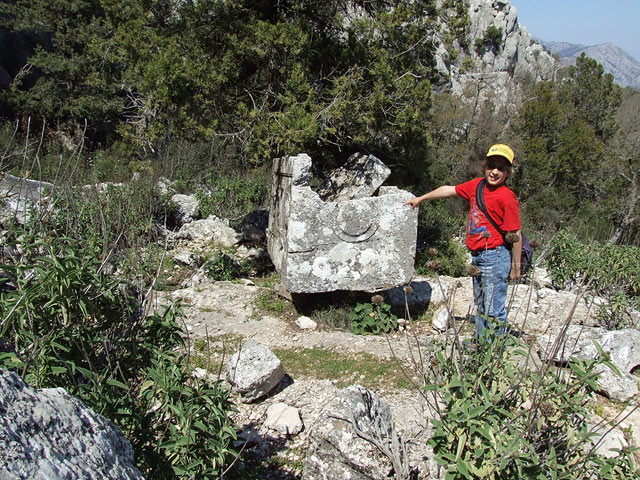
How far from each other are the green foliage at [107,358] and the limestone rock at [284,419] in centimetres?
126

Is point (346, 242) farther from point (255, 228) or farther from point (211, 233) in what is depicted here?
point (211, 233)

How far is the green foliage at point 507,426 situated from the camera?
7.03ft

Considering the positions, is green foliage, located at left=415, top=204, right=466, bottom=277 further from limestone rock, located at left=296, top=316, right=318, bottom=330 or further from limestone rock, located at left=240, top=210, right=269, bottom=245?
limestone rock, located at left=240, top=210, right=269, bottom=245

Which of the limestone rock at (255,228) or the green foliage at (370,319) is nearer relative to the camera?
the green foliage at (370,319)

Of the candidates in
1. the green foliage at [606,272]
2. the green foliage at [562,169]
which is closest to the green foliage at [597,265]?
the green foliage at [606,272]

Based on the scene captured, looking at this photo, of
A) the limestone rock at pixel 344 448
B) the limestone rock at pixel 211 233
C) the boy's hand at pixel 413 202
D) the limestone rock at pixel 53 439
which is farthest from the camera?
the limestone rock at pixel 211 233

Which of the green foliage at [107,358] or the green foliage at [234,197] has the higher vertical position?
the green foliage at [107,358]

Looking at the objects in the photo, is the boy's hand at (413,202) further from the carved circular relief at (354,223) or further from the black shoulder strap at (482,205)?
the black shoulder strap at (482,205)

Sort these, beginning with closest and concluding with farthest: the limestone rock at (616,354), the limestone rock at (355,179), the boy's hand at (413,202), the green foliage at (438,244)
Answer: the limestone rock at (616,354) < the boy's hand at (413,202) < the limestone rock at (355,179) < the green foliage at (438,244)

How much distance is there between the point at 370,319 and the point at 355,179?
2100 millimetres

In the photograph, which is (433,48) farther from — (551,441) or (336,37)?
(551,441)

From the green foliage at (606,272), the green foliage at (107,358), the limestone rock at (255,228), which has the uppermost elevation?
the green foliage at (107,358)

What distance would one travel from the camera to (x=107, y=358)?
7.02ft

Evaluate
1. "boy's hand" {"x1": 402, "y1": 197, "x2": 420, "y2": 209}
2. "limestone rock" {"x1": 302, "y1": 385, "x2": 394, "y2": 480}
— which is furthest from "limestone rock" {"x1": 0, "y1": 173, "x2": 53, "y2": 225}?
"boy's hand" {"x1": 402, "y1": 197, "x2": 420, "y2": 209}
